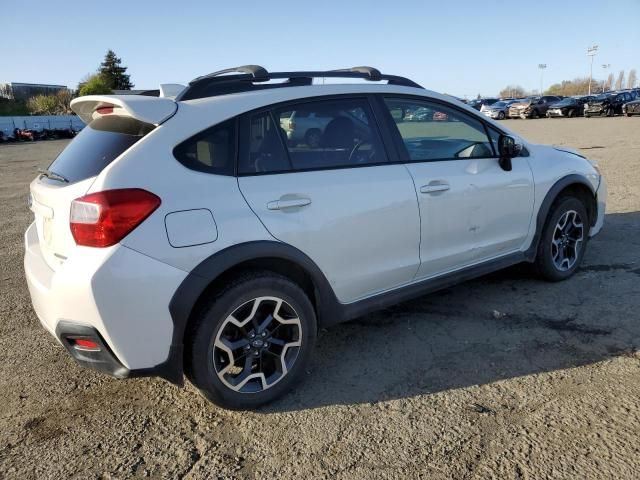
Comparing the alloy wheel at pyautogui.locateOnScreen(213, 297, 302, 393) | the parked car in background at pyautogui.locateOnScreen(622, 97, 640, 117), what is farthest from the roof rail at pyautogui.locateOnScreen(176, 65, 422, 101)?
the parked car in background at pyautogui.locateOnScreen(622, 97, 640, 117)

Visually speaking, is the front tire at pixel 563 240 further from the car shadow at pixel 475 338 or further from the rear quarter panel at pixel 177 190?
the rear quarter panel at pixel 177 190

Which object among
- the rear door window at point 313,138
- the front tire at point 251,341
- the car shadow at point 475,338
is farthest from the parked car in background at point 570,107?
the front tire at point 251,341

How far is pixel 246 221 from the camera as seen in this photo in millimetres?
2670

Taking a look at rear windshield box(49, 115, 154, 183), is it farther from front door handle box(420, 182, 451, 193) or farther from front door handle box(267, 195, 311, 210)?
front door handle box(420, 182, 451, 193)

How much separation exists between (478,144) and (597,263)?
2.02 meters

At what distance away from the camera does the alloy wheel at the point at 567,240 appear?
175 inches

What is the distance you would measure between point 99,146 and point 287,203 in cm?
105

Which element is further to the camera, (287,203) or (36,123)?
(36,123)

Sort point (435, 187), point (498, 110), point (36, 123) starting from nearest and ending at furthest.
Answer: point (435, 187) → point (36, 123) → point (498, 110)

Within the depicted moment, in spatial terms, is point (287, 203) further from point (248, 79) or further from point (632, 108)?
→ point (632, 108)

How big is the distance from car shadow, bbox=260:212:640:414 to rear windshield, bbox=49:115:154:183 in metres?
1.61

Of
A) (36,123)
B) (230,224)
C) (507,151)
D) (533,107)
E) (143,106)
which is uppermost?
(533,107)

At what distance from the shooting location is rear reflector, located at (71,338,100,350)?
8.13 ft

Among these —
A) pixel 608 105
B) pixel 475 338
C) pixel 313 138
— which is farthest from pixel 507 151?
pixel 608 105
